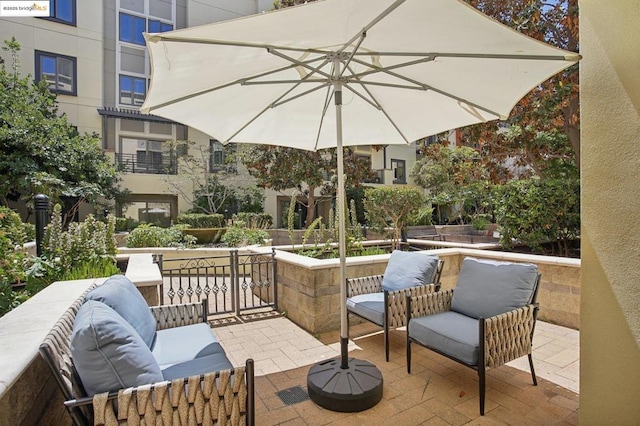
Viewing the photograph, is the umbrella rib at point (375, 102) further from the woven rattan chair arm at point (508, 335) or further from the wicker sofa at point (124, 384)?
the wicker sofa at point (124, 384)

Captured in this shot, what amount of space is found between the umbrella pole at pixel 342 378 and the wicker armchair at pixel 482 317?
0.61 m

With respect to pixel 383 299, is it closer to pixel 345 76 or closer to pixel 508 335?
pixel 508 335

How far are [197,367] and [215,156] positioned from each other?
16.8m

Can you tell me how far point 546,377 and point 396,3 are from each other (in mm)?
3418

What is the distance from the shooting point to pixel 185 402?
68.8 inches

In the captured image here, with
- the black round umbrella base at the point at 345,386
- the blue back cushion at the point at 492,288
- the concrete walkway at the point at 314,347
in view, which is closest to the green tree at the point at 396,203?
the concrete walkway at the point at 314,347

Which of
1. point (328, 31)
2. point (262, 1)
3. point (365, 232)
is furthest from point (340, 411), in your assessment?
point (262, 1)

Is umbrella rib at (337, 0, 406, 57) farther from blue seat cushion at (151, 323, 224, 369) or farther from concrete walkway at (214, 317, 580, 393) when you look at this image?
concrete walkway at (214, 317, 580, 393)

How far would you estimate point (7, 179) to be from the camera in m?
A: 11.3

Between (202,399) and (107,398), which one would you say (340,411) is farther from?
(107,398)

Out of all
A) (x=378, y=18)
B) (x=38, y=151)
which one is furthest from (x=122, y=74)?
(x=378, y=18)

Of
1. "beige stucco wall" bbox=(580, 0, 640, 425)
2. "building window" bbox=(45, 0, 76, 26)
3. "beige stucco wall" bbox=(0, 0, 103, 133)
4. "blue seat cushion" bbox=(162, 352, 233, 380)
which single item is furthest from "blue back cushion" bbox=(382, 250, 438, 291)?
"building window" bbox=(45, 0, 76, 26)

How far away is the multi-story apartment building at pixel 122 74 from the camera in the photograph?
589 inches

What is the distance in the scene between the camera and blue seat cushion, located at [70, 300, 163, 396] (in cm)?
161
